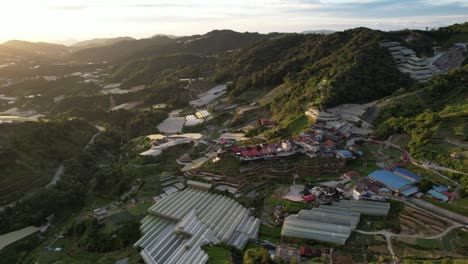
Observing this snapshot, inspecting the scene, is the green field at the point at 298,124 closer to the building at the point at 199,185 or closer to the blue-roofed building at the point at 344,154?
the blue-roofed building at the point at 344,154

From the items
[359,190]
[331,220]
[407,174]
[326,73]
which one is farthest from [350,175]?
[326,73]

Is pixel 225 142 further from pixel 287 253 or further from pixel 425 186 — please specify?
pixel 425 186

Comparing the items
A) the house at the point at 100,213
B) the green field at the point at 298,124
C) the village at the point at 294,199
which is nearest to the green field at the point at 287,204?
the village at the point at 294,199

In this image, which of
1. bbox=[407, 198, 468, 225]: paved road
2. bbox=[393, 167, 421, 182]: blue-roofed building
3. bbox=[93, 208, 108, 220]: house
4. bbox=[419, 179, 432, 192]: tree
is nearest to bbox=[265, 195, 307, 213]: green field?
bbox=[407, 198, 468, 225]: paved road

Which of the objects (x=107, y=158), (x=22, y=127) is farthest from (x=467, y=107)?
(x=22, y=127)

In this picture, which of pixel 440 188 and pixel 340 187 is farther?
pixel 340 187

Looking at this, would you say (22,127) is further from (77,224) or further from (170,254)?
(170,254)
